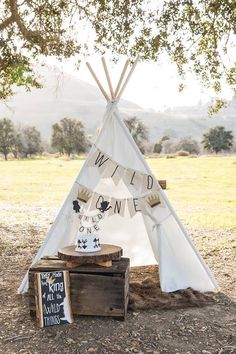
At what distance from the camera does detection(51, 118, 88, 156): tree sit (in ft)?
188

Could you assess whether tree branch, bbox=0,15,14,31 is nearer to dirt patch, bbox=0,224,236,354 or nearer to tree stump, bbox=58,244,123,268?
dirt patch, bbox=0,224,236,354

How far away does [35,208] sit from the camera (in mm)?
15594

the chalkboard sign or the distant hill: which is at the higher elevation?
the distant hill

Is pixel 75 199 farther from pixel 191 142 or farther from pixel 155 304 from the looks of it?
pixel 191 142

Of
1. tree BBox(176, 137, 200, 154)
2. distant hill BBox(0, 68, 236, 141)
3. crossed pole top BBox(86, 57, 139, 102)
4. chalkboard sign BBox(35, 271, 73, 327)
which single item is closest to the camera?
chalkboard sign BBox(35, 271, 73, 327)

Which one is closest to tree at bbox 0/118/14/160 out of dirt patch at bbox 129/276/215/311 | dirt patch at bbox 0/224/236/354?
dirt patch at bbox 0/224/236/354

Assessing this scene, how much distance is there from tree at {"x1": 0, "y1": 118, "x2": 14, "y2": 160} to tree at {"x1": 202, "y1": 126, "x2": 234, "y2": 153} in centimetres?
2107

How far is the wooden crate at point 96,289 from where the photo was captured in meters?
5.14

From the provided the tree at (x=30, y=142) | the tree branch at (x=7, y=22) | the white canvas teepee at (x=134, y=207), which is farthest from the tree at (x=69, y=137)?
the white canvas teepee at (x=134, y=207)

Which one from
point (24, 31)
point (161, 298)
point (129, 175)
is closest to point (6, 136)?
point (24, 31)

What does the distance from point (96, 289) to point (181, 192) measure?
54.4 feet

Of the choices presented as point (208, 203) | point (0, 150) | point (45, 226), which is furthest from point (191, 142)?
point (45, 226)

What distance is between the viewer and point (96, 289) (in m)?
5.17

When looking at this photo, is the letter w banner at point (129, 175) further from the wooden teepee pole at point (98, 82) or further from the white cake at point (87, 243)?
the white cake at point (87, 243)
